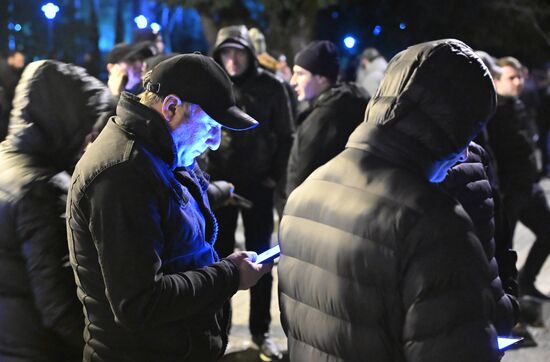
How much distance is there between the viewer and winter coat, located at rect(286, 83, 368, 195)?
4.66 m

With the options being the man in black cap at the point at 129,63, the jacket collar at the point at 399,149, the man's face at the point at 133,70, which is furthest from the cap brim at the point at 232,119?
the man's face at the point at 133,70

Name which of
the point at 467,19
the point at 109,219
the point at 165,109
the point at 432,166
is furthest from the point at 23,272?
the point at 467,19

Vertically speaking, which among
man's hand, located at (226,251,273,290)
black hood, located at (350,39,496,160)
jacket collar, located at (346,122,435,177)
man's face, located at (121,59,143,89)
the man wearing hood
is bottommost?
the man wearing hood

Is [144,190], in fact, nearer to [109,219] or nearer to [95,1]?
[109,219]

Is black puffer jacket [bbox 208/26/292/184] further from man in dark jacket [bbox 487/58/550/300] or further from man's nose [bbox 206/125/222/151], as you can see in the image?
man's nose [bbox 206/125/222/151]

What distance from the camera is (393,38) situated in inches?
835

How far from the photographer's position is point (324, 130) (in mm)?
4660

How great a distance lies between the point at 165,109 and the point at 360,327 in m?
1.03

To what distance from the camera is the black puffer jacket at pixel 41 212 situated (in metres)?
2.76

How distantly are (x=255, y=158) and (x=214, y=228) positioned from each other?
8.27 feet

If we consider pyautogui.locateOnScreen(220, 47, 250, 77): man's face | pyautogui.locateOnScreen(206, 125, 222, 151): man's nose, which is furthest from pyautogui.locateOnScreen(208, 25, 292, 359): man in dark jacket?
pyautogui.locateOnScreen(206, 125, 222, 151): man's nose

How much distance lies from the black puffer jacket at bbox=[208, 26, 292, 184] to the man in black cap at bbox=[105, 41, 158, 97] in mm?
681

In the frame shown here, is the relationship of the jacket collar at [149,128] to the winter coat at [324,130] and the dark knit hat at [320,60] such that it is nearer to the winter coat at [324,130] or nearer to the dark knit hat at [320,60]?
the winter coat at [324,130]

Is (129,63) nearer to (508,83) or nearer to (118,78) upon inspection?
(118,78)
